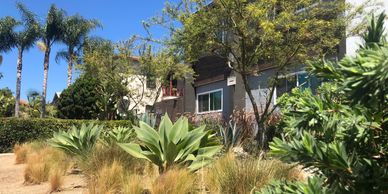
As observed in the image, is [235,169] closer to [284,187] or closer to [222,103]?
[284,187]

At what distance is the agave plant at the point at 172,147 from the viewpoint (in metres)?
8.10

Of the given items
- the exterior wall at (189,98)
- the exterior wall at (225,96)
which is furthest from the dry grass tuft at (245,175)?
the exterior wall at (189,98)

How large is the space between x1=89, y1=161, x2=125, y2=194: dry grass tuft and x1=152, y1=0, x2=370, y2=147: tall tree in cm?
582

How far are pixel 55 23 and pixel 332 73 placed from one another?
4254 centimetres

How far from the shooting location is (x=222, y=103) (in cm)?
2697

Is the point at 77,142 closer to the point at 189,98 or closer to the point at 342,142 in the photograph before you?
the point at 342,142

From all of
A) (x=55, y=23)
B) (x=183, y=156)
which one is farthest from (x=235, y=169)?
(x=55, y=23)

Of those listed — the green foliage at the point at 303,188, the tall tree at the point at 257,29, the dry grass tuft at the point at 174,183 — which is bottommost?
the dry grass tuft at the point at 174,183

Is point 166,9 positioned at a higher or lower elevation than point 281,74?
higher

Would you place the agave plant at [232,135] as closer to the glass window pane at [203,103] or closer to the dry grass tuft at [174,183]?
the dry grass tuft at [174,183]

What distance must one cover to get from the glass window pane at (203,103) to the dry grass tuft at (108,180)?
69.2ft

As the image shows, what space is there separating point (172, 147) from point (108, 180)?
1186 mm

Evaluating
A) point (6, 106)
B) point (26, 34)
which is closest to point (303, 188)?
point (26, 34)

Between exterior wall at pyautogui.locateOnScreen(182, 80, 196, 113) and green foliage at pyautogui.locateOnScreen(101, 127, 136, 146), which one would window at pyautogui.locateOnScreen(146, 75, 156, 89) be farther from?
green foliage at pyautogui.locateOnScreen(101, 127, 136, 146)
